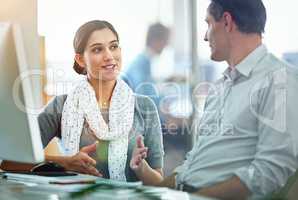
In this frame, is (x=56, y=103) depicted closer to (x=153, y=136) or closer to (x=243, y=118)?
(x=153, y=136)

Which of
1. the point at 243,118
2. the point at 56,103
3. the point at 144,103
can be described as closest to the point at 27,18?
the point at 56,103

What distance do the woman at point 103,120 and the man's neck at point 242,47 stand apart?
0.48 metres

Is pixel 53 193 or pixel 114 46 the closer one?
pixel 53 193

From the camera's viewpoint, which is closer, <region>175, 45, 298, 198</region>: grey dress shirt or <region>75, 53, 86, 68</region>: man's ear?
<region>175, 45, 298, 198</region>: grey dress shirt

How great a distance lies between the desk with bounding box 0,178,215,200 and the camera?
1505mm

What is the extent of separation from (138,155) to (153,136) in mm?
127

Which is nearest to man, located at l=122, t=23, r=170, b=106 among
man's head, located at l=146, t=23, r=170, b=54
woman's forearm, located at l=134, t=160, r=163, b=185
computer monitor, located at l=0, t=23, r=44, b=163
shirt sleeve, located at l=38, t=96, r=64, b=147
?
man's head, located at l=146, t=23, r=170, b=54

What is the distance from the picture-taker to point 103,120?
9.00ft

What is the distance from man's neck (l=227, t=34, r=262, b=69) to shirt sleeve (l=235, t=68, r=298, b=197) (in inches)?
6.9

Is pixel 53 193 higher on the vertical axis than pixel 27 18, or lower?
lower

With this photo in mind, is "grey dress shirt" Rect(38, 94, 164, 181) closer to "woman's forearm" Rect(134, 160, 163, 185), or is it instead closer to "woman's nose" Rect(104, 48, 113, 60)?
"woman's forearm" Rect(134, 160, 163, 185)

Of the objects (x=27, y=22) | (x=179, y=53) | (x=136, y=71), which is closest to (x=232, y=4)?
(x=179, y=53)

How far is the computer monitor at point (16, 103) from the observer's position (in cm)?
155

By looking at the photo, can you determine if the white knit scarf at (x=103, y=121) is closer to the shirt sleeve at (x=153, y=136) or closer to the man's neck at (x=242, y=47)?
the shirt sleeve at (x=153, y=136)
